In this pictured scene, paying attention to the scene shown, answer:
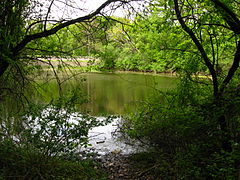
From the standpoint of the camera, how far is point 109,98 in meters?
10.4

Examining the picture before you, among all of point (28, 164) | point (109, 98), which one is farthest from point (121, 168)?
point (109, 98)

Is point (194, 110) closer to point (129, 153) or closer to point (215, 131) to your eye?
point (215, 131)

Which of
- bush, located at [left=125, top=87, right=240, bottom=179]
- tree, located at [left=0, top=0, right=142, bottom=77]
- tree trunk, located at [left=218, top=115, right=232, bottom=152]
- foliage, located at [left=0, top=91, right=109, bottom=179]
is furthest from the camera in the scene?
tree trunk, located at [left=218, top=115, right=232, bottom=152]

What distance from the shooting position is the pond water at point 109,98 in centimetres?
375

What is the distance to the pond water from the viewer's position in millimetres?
3745

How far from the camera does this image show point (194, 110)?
2.73m

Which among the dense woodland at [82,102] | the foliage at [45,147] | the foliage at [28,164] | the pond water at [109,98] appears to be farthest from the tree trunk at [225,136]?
the foliage at [28,164]

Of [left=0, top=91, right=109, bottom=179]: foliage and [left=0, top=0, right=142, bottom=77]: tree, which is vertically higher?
[left=0, top=0, right=142, bottom=77]: tree

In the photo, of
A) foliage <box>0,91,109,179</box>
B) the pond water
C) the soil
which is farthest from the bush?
foliage <box>0,91,109,179</box>

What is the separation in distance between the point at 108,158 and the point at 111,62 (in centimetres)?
249

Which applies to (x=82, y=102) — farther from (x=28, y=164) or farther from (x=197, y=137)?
(x=197, y=137)

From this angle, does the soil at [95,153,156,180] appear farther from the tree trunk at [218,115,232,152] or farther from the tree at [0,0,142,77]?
the tree at [0,0,142,77]

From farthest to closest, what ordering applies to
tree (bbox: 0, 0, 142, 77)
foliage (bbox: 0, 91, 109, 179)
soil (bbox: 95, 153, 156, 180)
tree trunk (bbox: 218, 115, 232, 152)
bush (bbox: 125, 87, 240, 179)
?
1. soil (bbox: 95, 153, 156, 180)
2. tree trunk (bbox: 218, 115, 232, 152)
3. foliage (bbox: 0, 91, 109, 179)
4. bush (bbox: 125, 87, 240, 179)
5. tree (bbox: 0, 0, 142, 77)

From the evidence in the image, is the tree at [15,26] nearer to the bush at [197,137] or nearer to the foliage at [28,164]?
the foliage at [28,164]
